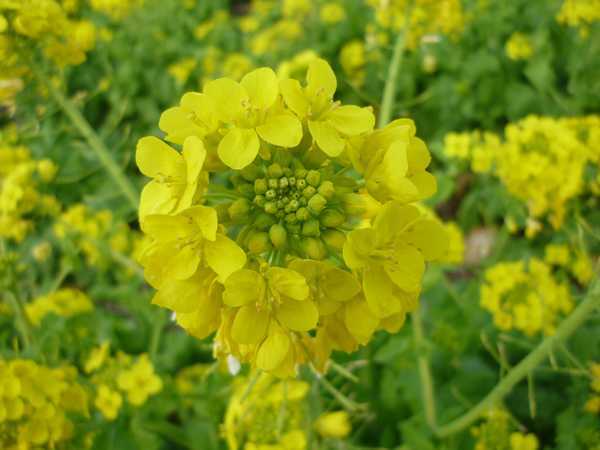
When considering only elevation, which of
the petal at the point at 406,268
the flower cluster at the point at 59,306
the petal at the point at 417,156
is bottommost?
the flower cluster at the point at 59,306

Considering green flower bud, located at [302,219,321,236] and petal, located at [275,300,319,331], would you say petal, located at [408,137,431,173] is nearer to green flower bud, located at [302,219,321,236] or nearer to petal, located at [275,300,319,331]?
green flower bud, located at [302,219,321,236]

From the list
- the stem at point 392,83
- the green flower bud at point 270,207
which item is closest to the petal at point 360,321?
the green flower bud at point 270,207

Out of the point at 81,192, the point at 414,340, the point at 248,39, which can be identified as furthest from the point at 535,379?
Answer: the point at 248,39

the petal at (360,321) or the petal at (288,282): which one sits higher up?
the petal at (288,282)

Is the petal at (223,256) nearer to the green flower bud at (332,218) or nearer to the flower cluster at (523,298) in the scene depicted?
the green flower bud at (332,218)

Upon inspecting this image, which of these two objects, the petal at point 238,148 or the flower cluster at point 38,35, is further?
the flower cluster at point 38,35

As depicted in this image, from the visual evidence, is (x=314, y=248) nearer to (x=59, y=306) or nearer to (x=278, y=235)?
(x=278, y=235)

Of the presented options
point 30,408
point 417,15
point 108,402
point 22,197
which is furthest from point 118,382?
point 417,15

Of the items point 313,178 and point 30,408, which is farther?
point 30,408
